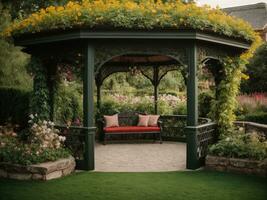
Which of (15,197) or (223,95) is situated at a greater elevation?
(223,95)

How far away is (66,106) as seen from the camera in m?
12.4

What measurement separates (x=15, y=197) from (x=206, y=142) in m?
4.88

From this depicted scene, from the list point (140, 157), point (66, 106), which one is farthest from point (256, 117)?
point (66, 106)

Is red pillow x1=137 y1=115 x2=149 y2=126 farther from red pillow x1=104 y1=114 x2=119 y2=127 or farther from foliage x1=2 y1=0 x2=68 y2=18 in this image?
foliage x1=2 y1=0 x2=68 y2=18

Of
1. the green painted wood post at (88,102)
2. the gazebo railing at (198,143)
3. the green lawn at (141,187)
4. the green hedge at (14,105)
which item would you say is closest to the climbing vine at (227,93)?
the gazebo railing at (198,143)

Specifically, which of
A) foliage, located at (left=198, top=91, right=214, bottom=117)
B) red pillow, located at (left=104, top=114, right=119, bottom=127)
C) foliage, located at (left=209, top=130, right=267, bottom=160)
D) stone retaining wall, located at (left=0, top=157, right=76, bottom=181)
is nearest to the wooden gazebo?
foliage, located at (left=209, top=130, right=267, bottom=160)

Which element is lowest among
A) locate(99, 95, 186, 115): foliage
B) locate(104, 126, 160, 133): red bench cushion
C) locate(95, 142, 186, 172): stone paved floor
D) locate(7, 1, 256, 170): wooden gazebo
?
locate(95, 142, 186, 172): stone paved floor

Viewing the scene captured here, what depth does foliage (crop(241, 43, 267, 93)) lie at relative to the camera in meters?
21.9

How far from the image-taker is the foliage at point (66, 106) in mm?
11148

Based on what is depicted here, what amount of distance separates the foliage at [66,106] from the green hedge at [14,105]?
1.12 metres

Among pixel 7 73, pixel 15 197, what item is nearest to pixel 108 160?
pixel 15 197

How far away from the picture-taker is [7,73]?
15.0 metres

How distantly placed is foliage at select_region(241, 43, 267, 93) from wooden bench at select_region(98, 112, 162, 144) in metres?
10.3

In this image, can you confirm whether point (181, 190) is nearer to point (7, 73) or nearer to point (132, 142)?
point (132, 142)
